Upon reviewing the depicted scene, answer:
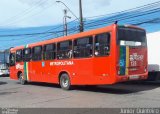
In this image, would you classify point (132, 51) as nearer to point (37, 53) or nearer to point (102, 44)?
point (102, 44)

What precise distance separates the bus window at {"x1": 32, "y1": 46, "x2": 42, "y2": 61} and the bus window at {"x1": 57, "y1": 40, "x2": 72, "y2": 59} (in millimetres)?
2343

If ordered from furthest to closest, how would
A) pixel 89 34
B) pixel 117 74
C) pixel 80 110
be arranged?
pixel 89 34 → pixel 117 74 → pixel 80 110

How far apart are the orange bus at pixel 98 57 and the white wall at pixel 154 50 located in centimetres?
276

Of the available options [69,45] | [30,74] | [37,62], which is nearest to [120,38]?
[69,45]

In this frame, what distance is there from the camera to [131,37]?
1549cm

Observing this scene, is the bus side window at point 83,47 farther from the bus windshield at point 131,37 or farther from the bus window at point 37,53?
the bus window at point 37,53

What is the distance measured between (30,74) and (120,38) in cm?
911

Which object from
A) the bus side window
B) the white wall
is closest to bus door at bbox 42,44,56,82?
the bus side window

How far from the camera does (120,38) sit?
48.8 feet

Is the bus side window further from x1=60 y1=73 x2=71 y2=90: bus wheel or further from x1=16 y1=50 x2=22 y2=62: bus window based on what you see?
x1=16 y1=50 x2=22 y2=62: bus window

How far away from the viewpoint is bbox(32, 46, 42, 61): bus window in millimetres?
20688

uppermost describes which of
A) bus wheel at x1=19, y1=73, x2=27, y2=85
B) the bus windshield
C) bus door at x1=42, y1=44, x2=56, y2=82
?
the bus windshield

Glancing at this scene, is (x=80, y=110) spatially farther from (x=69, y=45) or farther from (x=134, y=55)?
(x=69, y=45)

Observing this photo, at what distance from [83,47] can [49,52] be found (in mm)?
3756
